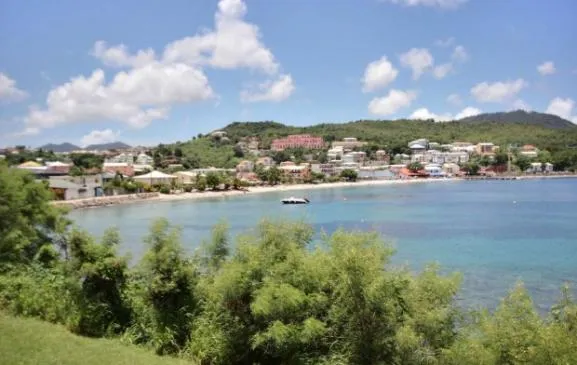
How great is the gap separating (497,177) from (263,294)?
107 metres

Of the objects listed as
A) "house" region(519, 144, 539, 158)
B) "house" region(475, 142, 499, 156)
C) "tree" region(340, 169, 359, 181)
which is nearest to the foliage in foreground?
"tree" region(340, 169, 359, 181)

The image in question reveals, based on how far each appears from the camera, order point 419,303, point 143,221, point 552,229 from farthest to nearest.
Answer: point 143,221
point 552,229
point 419,303

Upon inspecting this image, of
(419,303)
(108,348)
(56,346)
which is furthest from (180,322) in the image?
(419,303)

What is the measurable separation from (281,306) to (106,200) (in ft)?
179

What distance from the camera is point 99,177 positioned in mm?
66750

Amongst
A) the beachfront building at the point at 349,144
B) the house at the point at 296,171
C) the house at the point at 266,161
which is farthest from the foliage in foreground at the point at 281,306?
the beachfront building at the point at 349,144

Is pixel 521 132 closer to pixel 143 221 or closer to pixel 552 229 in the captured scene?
pixel 552 229

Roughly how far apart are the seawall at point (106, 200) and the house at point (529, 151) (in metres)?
85.4

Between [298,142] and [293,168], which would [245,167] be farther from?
[298,142]

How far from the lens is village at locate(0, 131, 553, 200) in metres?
68.7

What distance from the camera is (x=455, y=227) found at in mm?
36938

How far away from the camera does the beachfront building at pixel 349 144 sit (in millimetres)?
138625

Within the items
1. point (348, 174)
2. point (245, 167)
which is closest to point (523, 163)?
point (348, 174)

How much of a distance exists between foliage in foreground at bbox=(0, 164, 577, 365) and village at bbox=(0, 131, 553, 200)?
5042cm
